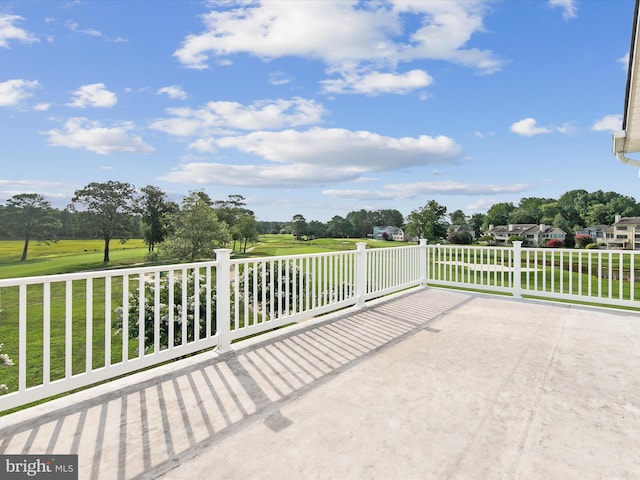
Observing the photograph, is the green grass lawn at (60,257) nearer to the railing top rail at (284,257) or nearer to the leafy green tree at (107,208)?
the leafy green tree at (107,208)

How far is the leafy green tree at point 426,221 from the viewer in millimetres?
28453

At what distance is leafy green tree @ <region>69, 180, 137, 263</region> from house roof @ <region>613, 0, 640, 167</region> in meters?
33.5

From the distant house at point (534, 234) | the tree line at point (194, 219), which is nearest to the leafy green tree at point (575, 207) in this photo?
the tree line at point (194, 219)

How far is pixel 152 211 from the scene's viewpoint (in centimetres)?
3253

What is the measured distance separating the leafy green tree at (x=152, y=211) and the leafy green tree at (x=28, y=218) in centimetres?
740

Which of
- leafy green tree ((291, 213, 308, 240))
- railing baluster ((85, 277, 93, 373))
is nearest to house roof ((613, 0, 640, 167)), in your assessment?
railing baluster ((85, 277, 93, 373))

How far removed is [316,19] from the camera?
6.04m

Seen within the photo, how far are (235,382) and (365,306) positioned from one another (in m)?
2.60

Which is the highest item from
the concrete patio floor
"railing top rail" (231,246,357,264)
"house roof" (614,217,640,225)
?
"house roof" (614,217,640,225)

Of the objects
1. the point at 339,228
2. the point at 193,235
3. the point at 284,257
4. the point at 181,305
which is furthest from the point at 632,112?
the point at 339,228

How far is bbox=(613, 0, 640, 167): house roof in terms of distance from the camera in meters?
3.28

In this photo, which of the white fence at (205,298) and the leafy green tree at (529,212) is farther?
the leafy green tree at (529,212)

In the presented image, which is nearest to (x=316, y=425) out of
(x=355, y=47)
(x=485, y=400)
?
(x=485, y=400)

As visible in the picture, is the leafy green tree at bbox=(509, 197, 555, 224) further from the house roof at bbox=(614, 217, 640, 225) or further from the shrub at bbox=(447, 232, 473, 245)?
the shrub at bbox=(447, 232, 473, 245)
